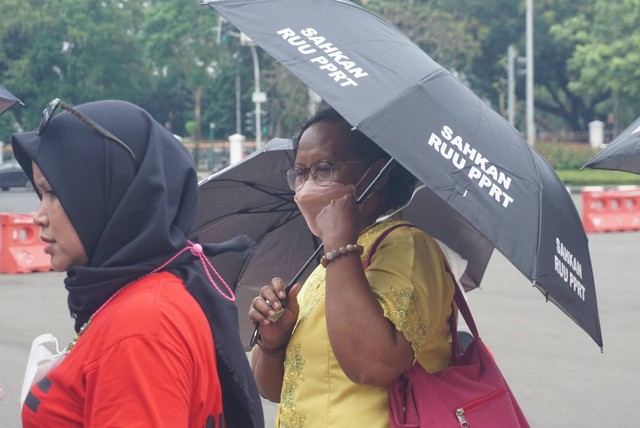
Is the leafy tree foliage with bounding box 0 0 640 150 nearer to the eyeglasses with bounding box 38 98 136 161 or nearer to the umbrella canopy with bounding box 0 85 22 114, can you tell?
the umbrella canopy with bounding box 0 85 22 114

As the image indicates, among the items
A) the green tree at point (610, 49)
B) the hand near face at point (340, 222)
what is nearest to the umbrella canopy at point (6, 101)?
the hand near face at point (340, 222)

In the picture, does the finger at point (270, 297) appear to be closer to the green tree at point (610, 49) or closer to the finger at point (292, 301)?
the finger at point (292, 301)

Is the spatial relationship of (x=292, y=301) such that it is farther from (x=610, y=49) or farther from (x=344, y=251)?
(x=610, y=49)

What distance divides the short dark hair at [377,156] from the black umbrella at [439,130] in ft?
0.59

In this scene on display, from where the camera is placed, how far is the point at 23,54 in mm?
59125

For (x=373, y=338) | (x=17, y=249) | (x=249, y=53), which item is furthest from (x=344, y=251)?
(x=249, y=53)

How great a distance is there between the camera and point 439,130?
239cm

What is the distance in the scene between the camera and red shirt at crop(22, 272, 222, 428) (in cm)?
183

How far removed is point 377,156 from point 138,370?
981mm

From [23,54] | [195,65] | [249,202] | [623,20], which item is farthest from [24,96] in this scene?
[249,202]

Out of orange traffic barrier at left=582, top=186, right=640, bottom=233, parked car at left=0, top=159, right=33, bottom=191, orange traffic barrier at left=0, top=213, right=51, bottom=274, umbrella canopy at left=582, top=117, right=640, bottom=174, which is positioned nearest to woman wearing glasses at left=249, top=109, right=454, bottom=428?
umbrella canopy at left=582, top=117, right=640, bottom=174

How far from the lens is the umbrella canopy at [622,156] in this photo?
404cm

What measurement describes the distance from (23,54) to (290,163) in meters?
58.9

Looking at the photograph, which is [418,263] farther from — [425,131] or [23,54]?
[23,54]
